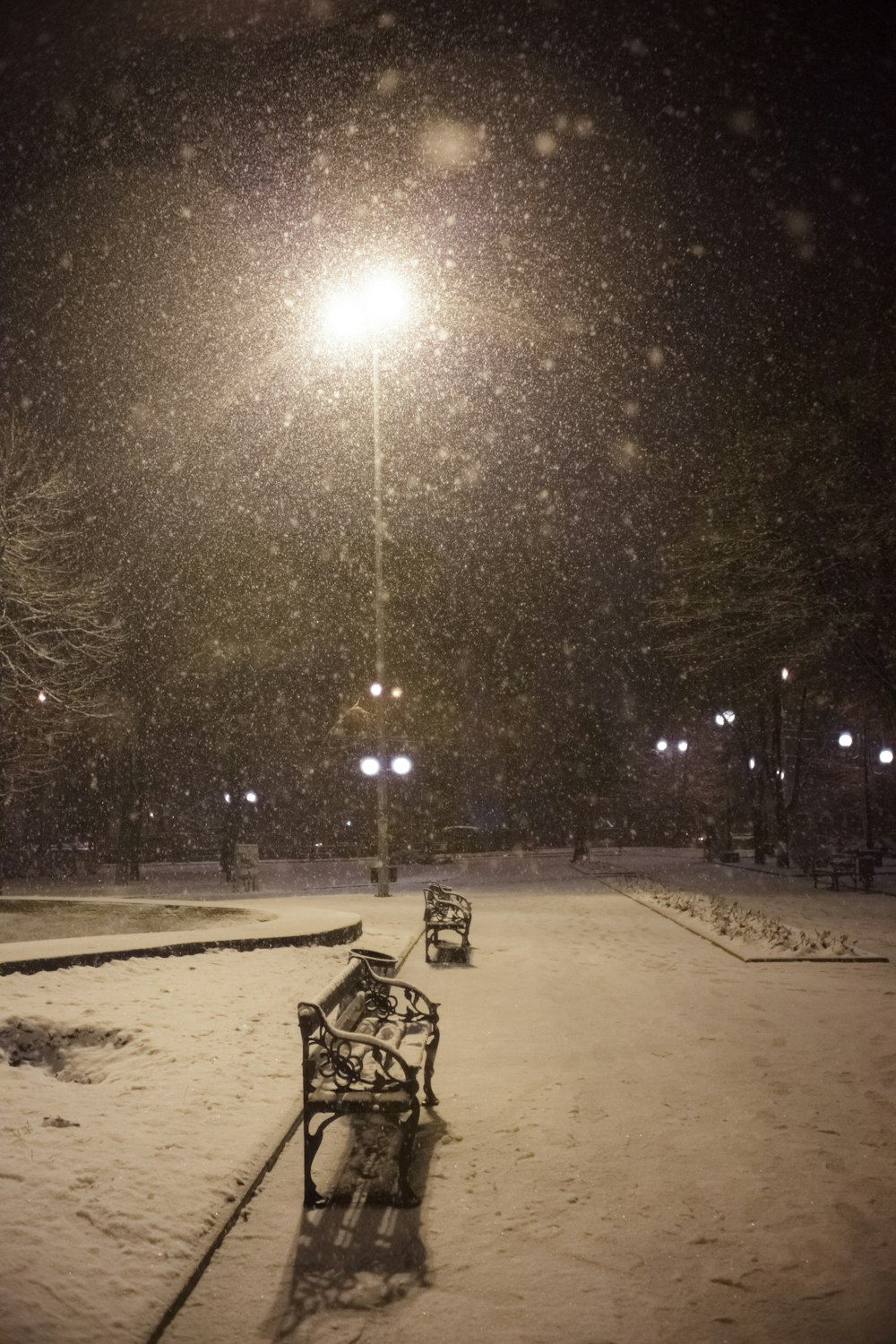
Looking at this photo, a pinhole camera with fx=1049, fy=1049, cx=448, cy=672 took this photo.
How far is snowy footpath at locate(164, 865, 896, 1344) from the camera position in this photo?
3.83 meters

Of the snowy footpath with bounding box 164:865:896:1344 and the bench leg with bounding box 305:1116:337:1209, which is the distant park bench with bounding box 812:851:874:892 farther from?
the bench leg with bounding box 305:1116:337:1209

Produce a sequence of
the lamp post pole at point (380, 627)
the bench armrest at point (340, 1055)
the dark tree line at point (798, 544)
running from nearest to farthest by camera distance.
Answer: the bench armrest at point (340, 1055), the dark tree line at point (798, 544), the lamp post pole at point (380, 627)

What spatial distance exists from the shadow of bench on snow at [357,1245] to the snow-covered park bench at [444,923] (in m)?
7.26

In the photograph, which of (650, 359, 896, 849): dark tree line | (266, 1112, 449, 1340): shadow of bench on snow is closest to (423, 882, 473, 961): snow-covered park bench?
(266, 1112, 449, 1340): shadow of bench on snow

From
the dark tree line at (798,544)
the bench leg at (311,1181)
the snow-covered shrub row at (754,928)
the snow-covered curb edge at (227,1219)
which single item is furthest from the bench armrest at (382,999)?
the dark tree line at (798,544)

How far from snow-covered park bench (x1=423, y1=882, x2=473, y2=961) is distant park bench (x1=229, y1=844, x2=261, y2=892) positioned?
12.4 metres

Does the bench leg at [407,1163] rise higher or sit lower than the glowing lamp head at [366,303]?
lower

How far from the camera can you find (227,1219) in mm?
4602

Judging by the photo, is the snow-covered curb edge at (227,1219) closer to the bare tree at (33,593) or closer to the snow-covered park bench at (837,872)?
the bare tree at (33,593)

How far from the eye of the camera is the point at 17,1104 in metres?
6.14

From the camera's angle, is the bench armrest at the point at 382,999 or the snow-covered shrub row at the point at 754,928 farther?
the snow-covered shrub row at the point at 754,928

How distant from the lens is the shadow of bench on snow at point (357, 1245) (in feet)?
13.0

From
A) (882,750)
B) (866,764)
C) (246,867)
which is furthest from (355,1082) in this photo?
(882,750)

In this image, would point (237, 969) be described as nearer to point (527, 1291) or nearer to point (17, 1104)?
point (17, 1104)
